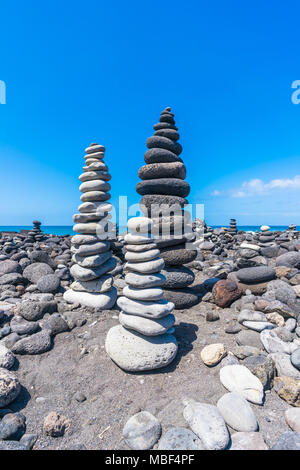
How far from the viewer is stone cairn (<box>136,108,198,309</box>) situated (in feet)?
21.3

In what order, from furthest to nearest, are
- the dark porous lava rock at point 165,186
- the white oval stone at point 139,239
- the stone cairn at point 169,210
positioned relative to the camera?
the dark porous lava rock at point 165,186, the stone cairn at point 169,210, the white oval stone at point 139,239

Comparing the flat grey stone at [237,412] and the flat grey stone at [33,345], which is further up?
the flat grey stone at [33,345]

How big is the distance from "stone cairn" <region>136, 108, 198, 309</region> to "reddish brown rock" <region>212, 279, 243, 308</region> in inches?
22.9

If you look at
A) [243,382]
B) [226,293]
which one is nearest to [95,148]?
[226,293]

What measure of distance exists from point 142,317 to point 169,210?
3150 millimetres

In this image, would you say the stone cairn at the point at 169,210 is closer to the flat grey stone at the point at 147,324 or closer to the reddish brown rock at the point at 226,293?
the reddish brown rock at the point at 226,293

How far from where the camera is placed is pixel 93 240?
22.3 ft

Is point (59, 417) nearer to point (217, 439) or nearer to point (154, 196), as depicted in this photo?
point (217, 439)

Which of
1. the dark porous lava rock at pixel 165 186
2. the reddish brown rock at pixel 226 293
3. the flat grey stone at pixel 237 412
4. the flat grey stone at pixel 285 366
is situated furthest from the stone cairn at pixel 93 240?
the flat grey stone at pixel 285 366

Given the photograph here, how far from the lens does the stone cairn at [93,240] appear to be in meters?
6.58

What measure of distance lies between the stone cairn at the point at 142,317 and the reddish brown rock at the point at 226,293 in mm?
2207

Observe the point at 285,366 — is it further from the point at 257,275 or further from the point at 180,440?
the point at 257,275
